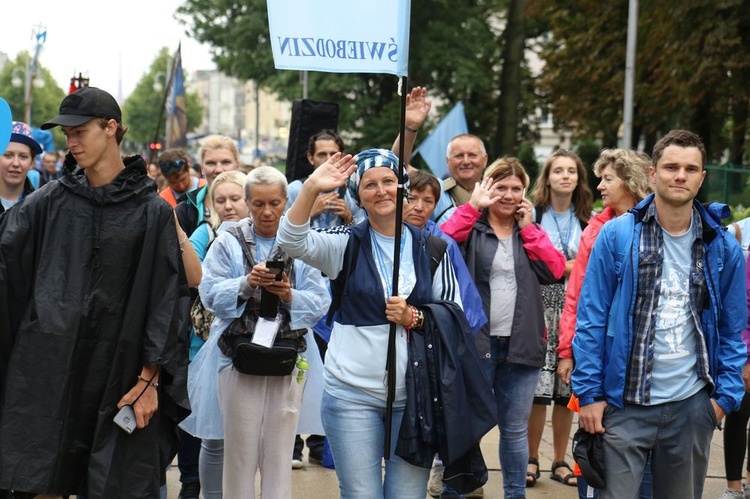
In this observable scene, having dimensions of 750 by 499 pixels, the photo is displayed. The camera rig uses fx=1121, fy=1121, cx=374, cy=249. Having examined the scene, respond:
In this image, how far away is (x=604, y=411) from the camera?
476cm

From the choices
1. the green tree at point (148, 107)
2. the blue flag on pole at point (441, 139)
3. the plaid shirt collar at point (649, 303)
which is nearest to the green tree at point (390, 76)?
the blue flag on pole at point (441, 139)

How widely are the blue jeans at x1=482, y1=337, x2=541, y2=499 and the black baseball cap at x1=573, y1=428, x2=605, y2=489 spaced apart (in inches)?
58.2

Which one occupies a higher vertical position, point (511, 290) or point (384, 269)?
point (384, 269)

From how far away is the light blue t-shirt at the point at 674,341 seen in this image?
4684 mm

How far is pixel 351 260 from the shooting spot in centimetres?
477

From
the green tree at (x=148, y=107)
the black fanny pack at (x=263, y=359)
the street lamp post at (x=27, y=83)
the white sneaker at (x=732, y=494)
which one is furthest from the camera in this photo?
the green tree at (x=148, y=107)

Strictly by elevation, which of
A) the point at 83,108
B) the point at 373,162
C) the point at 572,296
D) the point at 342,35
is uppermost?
the point at 342,35

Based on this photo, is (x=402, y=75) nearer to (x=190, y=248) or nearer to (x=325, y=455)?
(x=190, y=248)

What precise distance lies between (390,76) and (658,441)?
97.7 ft

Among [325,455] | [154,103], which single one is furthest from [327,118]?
[154,103]

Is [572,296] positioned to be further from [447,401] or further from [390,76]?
[390,76]

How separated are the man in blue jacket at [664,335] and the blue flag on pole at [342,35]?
1220 mm

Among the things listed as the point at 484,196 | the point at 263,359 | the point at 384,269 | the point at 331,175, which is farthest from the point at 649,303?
the point at 263,359

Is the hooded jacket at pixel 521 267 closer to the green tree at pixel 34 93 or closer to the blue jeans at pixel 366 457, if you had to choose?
the blue jeans at pixel 366 457
